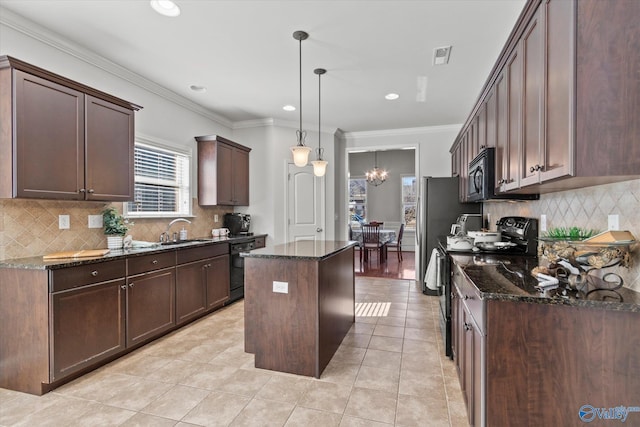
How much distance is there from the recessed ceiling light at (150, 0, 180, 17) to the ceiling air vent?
2207 millimetres

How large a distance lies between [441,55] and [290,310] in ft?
8.83

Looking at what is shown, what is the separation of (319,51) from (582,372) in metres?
2.97

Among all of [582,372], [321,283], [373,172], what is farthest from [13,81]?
[373,172]

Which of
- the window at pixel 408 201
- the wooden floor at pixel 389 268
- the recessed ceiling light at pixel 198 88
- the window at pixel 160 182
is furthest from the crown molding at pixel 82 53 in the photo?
the window at pixel 408 201

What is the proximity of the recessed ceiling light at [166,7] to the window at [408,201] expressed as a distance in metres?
7.96

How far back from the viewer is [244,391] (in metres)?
2.25

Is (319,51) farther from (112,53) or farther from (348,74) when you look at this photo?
(112,53)

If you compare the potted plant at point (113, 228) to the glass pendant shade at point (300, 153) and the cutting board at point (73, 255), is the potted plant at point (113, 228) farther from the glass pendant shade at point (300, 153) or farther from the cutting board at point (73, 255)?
the glass pendant shade at point (300, 153)

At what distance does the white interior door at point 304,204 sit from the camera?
552 centimetres

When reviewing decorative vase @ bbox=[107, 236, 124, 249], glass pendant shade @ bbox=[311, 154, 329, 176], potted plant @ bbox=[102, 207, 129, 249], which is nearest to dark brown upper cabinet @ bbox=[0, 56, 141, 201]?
potted plant @ bbox=[102, 207, 129, 249]

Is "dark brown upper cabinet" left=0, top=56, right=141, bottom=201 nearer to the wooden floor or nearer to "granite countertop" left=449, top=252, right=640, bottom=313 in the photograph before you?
"granite countertop" left=449, top=252, right=640, bottom=313

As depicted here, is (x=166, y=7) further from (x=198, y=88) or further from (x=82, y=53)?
(x=198, y=88)

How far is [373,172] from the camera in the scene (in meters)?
9.02

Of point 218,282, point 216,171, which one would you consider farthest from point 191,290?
point 216,171
